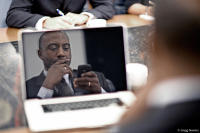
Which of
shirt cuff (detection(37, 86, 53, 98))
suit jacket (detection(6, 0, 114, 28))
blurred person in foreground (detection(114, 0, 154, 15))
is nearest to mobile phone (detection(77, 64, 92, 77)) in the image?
shirt cuff (detection(37, 86, 53, 98))

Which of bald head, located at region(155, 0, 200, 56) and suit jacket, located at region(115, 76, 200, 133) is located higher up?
bald head, located at region(155, 0, 200, 56)

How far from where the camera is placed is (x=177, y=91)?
351 mm

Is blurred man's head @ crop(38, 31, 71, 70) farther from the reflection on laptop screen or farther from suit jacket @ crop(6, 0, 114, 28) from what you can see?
suit jacket @ crop(6, 0, 114, 28)

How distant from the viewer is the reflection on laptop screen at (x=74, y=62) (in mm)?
854

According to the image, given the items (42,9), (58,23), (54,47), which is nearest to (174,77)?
(54,47)

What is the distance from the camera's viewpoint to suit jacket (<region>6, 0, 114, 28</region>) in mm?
1455

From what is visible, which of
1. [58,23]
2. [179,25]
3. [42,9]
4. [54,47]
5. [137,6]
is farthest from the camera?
[137,6]

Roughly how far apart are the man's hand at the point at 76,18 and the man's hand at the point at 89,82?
1.80 feet

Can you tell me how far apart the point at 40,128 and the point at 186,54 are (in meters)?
0.44

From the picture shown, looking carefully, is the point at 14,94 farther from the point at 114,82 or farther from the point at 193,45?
the point at 193,45

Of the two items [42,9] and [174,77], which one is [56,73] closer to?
[174,77]

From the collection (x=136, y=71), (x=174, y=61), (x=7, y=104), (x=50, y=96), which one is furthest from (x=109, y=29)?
(x=174, y=61)

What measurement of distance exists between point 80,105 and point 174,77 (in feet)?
1.55

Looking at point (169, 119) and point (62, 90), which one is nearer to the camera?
point (169, 119)
